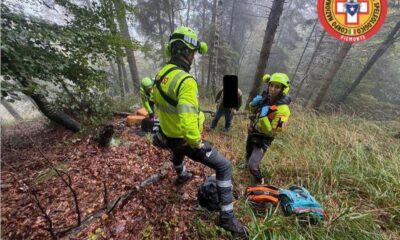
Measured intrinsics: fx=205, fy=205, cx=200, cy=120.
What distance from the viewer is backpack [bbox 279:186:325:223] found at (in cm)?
316

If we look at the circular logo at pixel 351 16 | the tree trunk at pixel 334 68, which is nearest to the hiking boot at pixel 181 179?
the circular logo at pixel 351 16

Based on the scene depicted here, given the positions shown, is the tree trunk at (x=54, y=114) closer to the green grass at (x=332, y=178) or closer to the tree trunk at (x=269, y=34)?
the green grass at (x=332, y=178)

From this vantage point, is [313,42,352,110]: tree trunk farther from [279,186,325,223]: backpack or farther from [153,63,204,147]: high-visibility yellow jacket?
[153,63,204,147]: high-visibility yellow jacket

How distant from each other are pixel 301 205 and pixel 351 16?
20.6 ft

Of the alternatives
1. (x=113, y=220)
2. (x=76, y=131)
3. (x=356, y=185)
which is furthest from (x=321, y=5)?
(x=76, y=131)

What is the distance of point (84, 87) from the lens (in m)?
5.73

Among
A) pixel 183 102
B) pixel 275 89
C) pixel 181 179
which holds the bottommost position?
pixel 181 179

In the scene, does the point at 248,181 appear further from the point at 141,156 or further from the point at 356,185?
the point at 141,156

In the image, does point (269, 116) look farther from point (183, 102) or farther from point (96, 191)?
point (96, 191)

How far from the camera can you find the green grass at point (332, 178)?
3.05m

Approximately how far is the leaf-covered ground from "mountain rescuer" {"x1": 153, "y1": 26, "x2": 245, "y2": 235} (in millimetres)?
723

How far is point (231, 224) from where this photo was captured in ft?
9.93

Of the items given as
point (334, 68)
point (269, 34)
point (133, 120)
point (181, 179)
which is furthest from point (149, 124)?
point (334, 68)

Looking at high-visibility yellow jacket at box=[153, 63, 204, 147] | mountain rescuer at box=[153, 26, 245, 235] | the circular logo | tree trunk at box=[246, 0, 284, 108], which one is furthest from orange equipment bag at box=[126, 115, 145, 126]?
the circular logo
